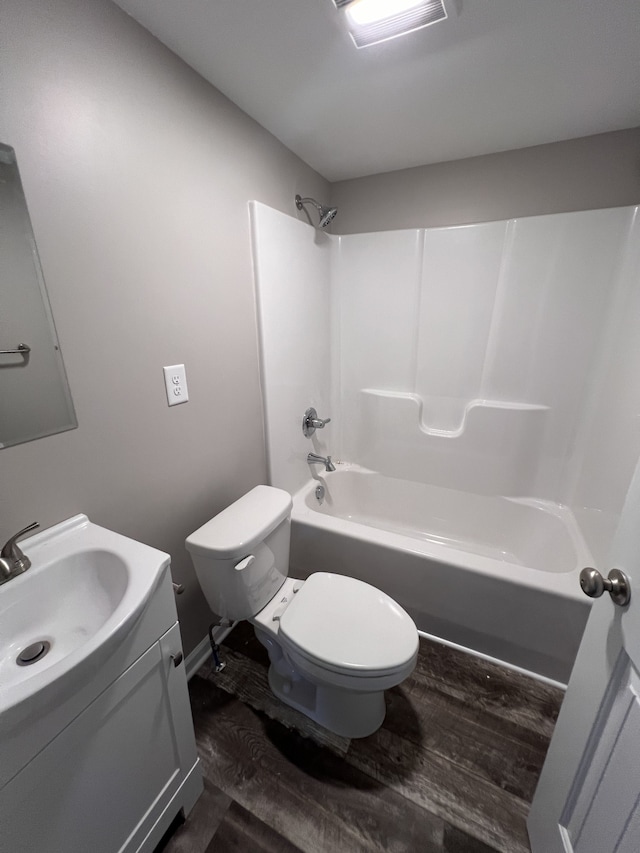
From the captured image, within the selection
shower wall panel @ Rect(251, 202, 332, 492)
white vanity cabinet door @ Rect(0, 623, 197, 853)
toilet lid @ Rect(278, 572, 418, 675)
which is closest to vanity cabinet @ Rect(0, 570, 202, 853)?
white vanity cabinet door @ Rect(0, 623, 197, 853)

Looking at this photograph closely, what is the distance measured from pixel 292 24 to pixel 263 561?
1.64 metres

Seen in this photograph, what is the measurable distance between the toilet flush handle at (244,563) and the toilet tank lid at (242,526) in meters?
0.02

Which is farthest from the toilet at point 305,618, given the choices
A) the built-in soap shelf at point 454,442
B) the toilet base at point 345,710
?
the built-in soap shelf at point 454,442

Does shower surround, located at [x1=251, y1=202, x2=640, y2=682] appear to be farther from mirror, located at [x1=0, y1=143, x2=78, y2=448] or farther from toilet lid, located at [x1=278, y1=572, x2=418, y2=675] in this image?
mirror, located at [x1=0, y1=143, x2=78, y2=448]

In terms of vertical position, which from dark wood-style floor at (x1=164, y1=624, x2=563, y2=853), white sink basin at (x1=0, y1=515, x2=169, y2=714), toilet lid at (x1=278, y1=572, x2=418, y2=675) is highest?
white sink basin at (x1=0, y1=515, x2=169, y2=714)

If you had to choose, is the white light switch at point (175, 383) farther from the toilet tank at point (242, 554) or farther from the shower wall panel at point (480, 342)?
the shower wall panel at point (480, 342)

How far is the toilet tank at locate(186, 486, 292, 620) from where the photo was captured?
1.13 meters

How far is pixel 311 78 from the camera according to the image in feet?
3.67

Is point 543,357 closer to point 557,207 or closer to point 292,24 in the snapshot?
point 557,207

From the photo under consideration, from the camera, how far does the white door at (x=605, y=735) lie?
23.3 inches

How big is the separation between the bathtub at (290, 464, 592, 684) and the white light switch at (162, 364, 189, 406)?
84cm

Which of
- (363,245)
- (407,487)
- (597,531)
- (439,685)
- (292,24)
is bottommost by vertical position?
(439,685)

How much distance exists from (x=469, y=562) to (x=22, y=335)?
1.65 m

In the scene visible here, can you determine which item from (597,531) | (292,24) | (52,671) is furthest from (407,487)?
(292,24)
